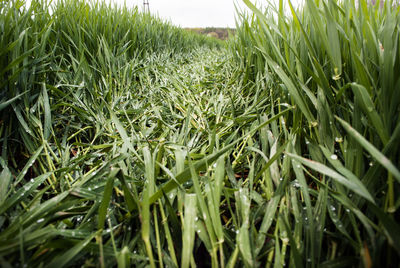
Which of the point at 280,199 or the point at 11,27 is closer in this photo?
the point at 280,199

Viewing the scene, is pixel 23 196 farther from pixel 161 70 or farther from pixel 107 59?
pixel 161 70

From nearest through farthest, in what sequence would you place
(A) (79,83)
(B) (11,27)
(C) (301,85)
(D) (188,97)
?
(C) (301,85) < (B) (11,27) < (A) (79,83) < (D) (188,97)

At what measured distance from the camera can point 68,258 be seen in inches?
13.8

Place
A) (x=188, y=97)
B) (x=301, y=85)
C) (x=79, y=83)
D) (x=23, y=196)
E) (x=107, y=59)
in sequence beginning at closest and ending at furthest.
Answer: (x=23, y=196)
(x=301, y=85)
(x=79, y=83)
(x=188, y=97)
(x=107, y=59)

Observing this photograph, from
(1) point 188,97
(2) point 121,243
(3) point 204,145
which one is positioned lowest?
(2) point 121,243

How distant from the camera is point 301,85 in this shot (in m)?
0.60

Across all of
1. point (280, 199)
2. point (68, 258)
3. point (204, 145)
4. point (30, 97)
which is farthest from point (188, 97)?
point (68, 258)

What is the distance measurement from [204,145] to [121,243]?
15.9 inches

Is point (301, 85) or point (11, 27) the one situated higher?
point (11, 27)

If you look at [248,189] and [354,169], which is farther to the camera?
[248,189]

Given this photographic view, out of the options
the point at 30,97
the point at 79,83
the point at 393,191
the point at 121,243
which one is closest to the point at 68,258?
the point at 121,243

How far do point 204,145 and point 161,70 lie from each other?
1.26 metres

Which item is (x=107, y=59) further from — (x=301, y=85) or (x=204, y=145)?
(x=301, y=85)

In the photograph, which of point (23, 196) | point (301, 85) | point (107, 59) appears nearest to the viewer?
point (23, 196)
